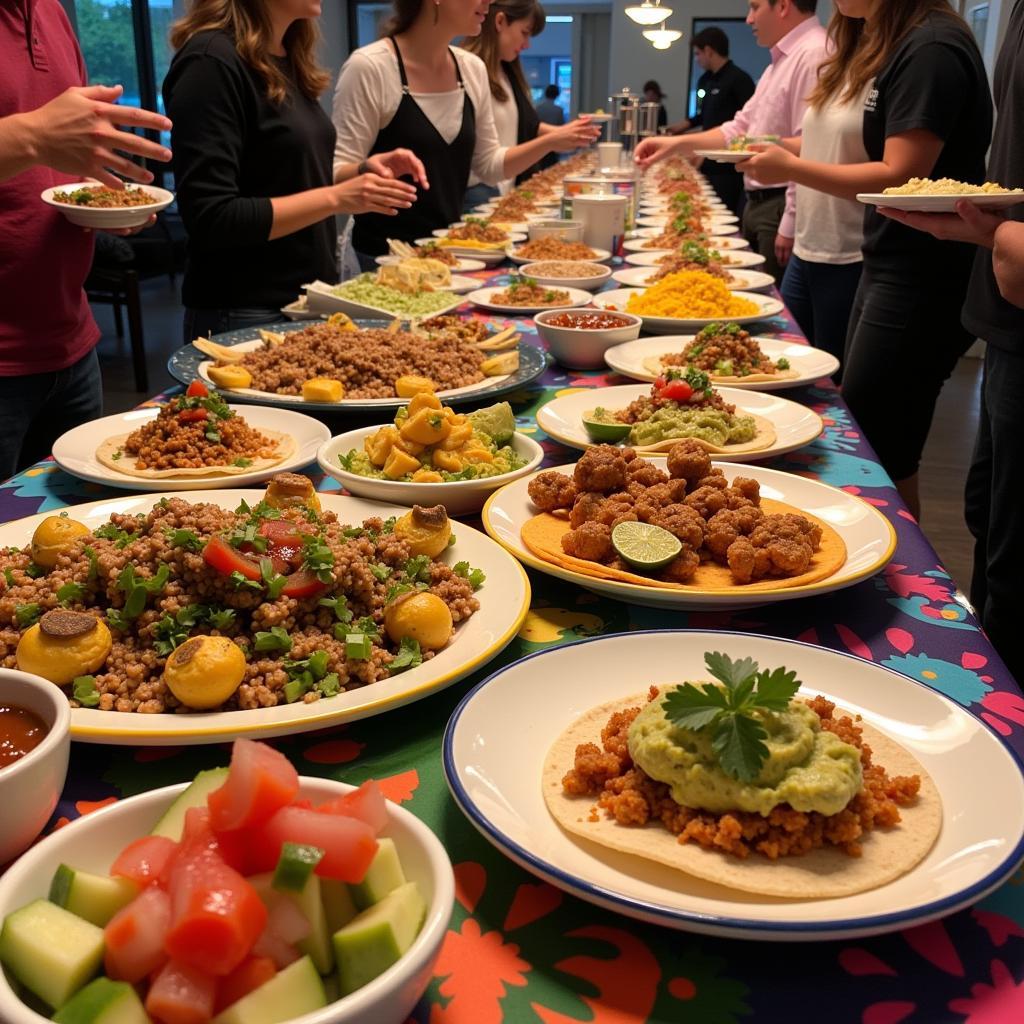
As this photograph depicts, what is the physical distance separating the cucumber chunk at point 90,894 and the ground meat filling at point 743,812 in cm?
47

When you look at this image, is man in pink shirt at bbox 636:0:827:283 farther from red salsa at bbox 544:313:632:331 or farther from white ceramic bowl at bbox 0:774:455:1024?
white ceramic bowl at bbox 0:774:455:1024

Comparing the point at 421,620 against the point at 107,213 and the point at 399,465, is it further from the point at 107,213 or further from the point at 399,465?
the point at 107,213

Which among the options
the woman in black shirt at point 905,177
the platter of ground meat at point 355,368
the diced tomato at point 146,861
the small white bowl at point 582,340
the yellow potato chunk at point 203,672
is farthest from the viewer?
the woman in black shirt at point 905,177

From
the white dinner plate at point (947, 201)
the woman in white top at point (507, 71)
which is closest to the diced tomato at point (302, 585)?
the white dinner plate at point (947, 201)

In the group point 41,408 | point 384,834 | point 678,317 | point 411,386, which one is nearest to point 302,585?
point 384,834

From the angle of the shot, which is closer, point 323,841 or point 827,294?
point 323,841

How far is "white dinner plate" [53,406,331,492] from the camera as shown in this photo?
188 centimetres

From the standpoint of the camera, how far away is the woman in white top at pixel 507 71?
7336mm

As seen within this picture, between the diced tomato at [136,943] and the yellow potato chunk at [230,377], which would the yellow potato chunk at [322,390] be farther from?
the diced tomato at [136,943]

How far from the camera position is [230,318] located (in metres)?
3.60

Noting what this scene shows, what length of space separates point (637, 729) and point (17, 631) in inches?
33.0

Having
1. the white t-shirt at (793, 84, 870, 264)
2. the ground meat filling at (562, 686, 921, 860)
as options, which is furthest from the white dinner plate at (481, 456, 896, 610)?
the white t-shirt at (793, 84, 870, 264)

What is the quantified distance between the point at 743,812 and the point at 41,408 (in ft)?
8.56

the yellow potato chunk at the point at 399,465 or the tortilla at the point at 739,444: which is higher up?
the yellow potato chunk at the point at 399,465
